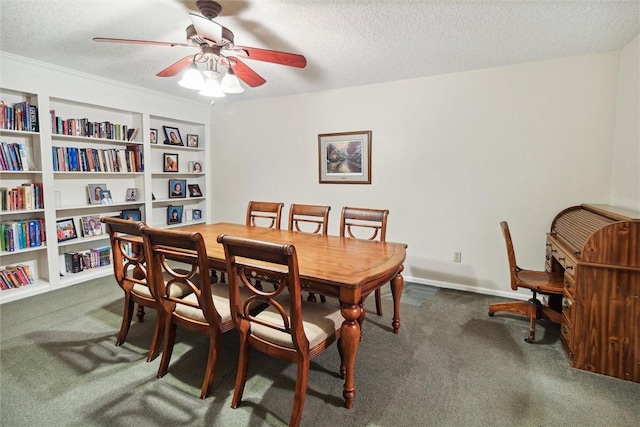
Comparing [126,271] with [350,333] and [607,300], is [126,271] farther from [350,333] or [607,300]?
[607,300]

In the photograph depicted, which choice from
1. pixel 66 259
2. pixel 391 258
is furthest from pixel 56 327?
pixel 391 258

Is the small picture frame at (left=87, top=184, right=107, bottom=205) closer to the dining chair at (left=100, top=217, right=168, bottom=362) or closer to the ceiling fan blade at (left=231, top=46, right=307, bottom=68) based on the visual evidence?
the dining chair at (left=100, top=217, right=168, bottom=362)

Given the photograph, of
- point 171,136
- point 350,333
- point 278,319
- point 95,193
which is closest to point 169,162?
point 171,136

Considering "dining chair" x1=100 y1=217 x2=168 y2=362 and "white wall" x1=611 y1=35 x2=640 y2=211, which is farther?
"white wall" x1=611 y1=35 x2=640 y2=211

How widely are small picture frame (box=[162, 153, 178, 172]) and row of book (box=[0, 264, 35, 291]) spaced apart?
77.0 inches

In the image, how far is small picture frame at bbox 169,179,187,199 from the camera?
467 cm

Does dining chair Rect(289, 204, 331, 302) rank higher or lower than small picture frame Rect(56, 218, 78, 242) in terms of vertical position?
higher

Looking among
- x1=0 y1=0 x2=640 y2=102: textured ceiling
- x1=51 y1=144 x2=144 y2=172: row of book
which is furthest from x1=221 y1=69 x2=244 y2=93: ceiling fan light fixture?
x1=51 y1=144 x2=144 y2=172: row of book

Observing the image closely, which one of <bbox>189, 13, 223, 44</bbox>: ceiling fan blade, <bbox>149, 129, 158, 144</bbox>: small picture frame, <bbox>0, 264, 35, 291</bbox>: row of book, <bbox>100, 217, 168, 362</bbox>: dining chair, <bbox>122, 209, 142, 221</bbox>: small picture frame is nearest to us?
<bbox>189, 13, 223, 44</bbox>: ceiling fan blade

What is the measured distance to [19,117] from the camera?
3062 mm

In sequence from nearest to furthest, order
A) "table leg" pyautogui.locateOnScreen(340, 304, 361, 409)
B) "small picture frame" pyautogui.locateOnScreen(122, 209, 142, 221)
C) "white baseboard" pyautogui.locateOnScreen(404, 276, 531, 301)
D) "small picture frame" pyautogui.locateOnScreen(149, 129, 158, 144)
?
"table leg" pyautogui.locateOnScreen(340, 304, 361, 409)
"white baseboard" pyautogui.locateOnScreen(404, 276, 531, 301)
"small picture frame" pyautogui.locateOnScreen(122, 209, 142, 221)
"small picture frame" pyautogui.locateOnScreen(149, 129, 158, 144)

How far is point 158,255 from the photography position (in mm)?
1792

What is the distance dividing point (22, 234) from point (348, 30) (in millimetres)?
3614

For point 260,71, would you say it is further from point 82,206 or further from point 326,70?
point 82,206
